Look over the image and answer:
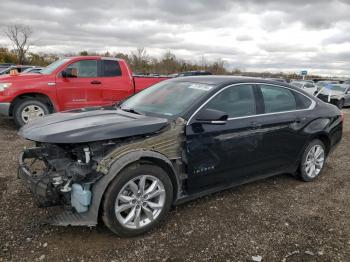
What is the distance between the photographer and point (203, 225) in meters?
3.51

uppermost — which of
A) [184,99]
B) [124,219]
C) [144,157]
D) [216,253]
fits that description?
[184,99]

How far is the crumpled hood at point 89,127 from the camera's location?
9.63 ft

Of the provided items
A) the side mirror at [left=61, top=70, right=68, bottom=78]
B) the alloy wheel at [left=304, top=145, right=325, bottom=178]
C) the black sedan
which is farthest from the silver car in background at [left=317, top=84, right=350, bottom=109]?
the black sedan

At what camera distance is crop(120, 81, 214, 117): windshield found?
368 cm

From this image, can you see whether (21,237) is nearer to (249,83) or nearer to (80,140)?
(80,140)

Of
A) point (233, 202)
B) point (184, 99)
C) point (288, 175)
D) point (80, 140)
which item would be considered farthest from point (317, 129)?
point (80, 140)

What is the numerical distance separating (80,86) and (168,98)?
4.43m

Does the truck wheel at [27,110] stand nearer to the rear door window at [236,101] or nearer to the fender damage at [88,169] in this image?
the fender damage at [88,169]

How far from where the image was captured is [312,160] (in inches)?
197

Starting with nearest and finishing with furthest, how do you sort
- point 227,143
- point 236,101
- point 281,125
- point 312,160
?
point 227,143, point 236,101, point 281,125, point 312,160

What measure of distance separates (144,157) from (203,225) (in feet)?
3.47

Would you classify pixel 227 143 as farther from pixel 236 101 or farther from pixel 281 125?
pixel 281 125

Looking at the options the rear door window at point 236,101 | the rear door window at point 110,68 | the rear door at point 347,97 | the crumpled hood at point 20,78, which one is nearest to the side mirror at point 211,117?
the rear door window at point 236,101

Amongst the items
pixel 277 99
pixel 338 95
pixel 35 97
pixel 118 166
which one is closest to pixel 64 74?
pixel 35 97
